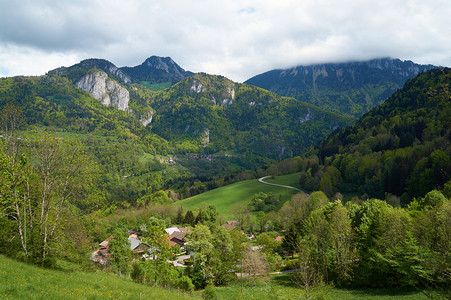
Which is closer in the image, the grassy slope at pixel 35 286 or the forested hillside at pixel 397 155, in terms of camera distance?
the grassy slope at pixel 35 286

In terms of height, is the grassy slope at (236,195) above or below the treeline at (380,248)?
below

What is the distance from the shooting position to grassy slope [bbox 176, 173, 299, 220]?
110 meters

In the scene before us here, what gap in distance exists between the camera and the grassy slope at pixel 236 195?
110 meters

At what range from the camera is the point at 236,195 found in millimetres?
123062

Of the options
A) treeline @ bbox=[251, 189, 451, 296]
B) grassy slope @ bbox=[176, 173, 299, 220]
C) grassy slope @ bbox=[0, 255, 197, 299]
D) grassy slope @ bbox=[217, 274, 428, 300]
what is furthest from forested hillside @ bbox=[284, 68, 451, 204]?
grassy slope @ bbox=[0, 255, 197, 299]

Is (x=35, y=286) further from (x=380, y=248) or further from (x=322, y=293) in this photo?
(x=380, y=248)

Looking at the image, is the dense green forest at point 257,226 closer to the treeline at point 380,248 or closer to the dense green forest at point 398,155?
the treeline at point 380,248

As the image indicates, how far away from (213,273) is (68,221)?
29.9 m

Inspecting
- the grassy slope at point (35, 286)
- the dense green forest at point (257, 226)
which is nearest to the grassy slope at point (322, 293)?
the dense green forest at point (257, 226)

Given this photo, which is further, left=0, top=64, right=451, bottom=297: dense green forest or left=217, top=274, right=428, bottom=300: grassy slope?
left=217, top=274, right=428, bottom=300: grassy slope

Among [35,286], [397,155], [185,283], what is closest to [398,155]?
[397,155]

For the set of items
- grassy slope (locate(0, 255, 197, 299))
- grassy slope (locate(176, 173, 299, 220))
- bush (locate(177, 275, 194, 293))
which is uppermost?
grassy slope (locate(0, 255, 197, 299))

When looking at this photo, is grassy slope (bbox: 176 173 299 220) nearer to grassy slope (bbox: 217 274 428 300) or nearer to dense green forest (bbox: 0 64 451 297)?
dense green forest (bbox: 0 64 451 297)

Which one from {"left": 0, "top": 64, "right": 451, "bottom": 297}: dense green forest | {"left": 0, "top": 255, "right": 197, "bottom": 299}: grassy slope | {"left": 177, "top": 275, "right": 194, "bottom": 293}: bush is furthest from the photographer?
{"left": 177, "top": 275, "right": 194, "bottom": 293}: bush
